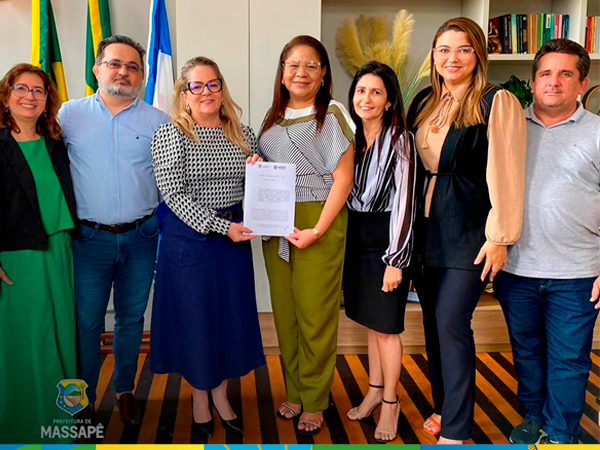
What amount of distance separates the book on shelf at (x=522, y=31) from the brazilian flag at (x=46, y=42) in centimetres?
259

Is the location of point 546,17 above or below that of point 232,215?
above

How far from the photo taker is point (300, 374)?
263 centimetres

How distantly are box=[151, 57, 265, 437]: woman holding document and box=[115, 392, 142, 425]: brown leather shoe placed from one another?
0.31 metres

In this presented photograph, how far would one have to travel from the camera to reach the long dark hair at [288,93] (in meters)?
2.43

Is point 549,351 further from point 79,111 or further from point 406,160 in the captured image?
point 79,111

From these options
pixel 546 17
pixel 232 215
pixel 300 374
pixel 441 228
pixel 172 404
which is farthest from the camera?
pixel 546 17

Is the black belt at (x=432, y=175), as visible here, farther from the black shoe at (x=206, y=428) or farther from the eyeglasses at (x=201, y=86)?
the black shoe at (x=206, y=428)

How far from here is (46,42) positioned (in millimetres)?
3381

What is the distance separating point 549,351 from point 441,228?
693 millimetres

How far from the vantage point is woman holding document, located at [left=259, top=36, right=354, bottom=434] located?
242 cm

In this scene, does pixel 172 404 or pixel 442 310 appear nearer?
pixel 442 310

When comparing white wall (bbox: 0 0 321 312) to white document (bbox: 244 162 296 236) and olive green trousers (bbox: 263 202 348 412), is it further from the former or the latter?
white document (bbox: 244 162 296 236)

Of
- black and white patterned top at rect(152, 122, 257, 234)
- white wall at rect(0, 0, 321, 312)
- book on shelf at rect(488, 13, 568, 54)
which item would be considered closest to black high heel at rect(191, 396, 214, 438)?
black and white patterned top at rect(152, 122, 257, 234)

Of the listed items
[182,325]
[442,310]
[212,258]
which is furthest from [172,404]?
[442,310]
